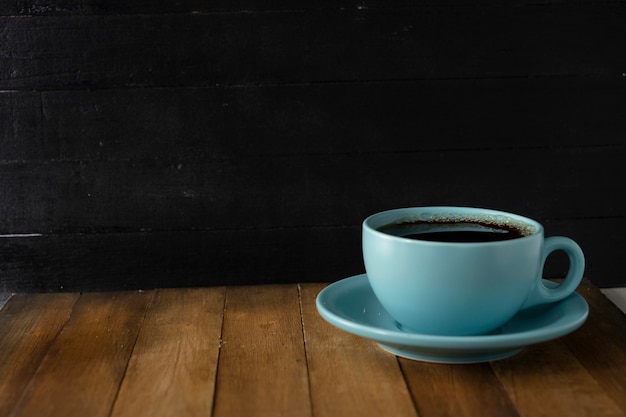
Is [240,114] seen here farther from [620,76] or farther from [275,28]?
[620,76]

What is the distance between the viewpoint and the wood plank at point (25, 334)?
0.65 m

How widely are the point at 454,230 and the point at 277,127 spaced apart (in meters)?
0.36

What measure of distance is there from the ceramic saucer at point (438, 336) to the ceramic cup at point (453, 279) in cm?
2

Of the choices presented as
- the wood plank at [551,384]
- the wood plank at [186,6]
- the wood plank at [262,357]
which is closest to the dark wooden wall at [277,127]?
the wood plank at [186,6]

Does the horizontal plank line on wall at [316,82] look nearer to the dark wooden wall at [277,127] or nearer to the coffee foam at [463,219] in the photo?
the dark wooden wall at [277,127]

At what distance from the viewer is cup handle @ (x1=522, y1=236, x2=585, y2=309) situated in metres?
0.72

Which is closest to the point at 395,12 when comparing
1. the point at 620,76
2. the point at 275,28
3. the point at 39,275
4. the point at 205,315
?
the point at 275,28

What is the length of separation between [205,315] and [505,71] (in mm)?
508

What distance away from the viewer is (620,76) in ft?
3.42

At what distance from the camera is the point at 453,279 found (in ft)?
2.10

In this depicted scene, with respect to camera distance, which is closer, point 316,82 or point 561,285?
point 561,285

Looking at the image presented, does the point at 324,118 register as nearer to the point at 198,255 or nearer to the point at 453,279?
the point at 198,255

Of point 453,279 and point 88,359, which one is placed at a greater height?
point 453,279

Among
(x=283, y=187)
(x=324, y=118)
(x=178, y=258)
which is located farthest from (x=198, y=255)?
(x=324, y=118)
